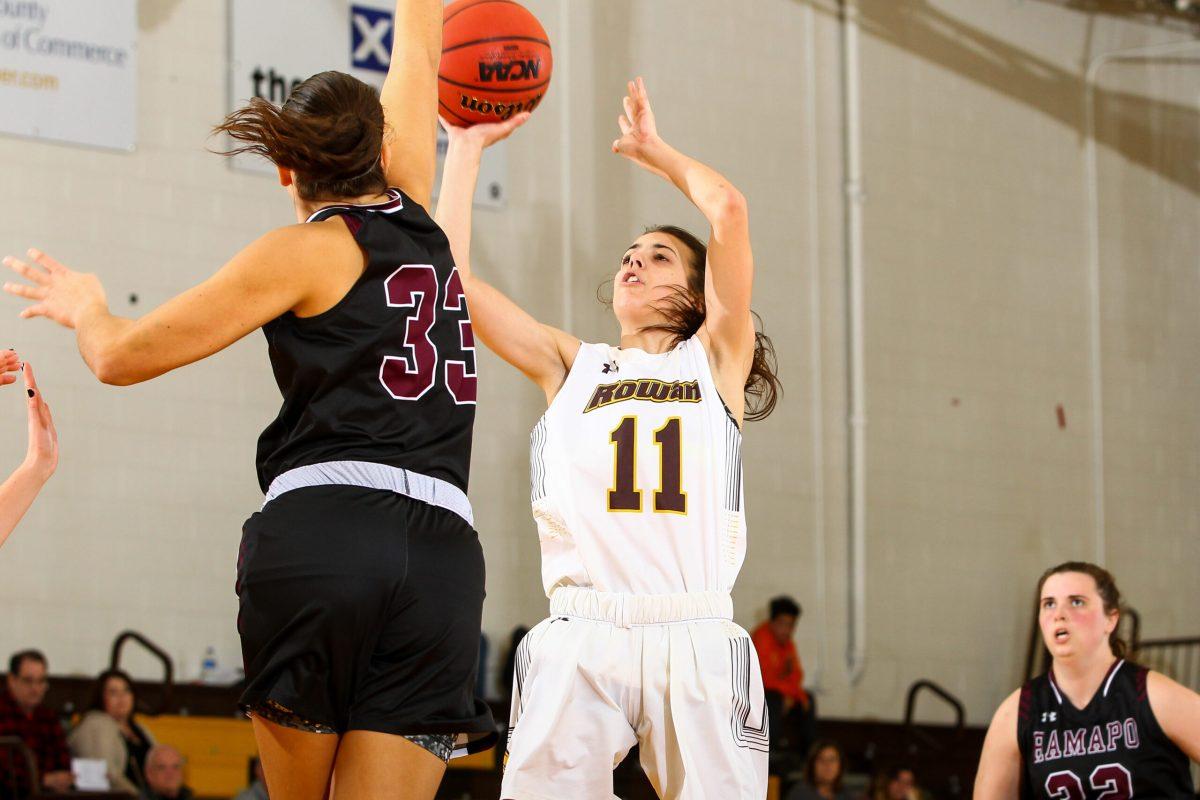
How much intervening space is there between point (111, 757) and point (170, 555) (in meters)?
1.43

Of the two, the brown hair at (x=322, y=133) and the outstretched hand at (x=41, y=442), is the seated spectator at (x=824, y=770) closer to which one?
the outstretched hand at (x=41, y=442)

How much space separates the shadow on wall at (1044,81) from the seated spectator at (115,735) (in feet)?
24.1

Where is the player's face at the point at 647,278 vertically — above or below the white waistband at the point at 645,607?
above

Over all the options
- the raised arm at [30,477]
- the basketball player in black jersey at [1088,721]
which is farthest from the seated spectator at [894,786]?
the raised arm at [30,477]

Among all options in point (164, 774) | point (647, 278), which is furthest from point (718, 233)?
point (164, 774)

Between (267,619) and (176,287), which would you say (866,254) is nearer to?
(176,287)

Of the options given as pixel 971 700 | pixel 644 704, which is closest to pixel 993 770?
pixel 644 704

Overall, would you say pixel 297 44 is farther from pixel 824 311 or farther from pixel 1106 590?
pixel 1106 590

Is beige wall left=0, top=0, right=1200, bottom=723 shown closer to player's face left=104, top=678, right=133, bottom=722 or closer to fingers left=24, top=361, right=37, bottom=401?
player's face left=104, top=678, right=133, bottom=722

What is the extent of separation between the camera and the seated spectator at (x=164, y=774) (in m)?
8.01

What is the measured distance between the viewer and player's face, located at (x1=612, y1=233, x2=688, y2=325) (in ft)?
13.7

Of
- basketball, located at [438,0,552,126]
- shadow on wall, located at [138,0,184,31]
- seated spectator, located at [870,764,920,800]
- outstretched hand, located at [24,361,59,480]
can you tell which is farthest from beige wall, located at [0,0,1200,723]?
outstretched hand, located at [24,361,59,480]

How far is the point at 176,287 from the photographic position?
923cm

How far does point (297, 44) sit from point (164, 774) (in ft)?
14.9
